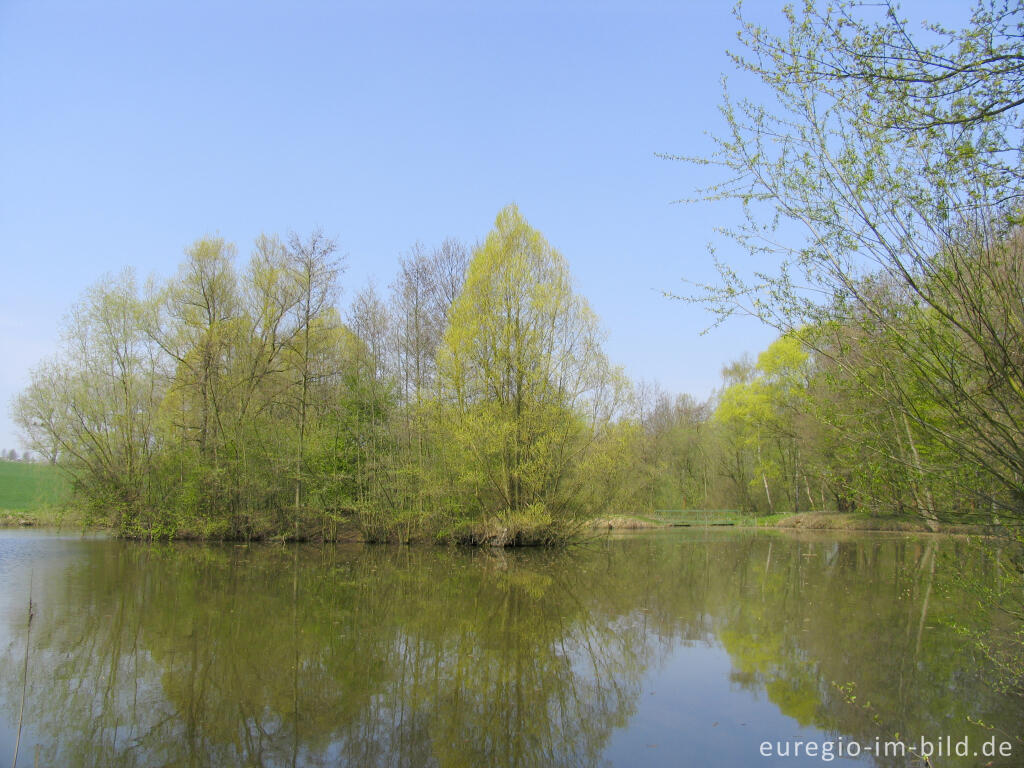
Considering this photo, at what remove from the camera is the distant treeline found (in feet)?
63.7

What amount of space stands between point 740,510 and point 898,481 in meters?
38.2

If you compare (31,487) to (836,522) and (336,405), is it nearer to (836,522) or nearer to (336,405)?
(336,405)

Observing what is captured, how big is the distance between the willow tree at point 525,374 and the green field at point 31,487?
15260 mm

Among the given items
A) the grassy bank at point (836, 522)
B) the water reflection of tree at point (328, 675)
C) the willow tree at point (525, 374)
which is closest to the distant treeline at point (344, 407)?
the willow tree at point (525, 374)

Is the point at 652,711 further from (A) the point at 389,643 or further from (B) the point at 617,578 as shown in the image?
(B) the point at 617,578

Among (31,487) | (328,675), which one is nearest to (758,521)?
(328,675)

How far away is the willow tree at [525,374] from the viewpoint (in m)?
19.1

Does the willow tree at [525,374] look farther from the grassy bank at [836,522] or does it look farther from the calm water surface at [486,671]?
the grassy bank at [836,522]

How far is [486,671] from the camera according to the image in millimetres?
6664

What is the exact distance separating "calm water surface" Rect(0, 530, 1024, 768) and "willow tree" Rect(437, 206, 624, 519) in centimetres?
609

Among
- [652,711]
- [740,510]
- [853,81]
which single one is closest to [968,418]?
[853,81]

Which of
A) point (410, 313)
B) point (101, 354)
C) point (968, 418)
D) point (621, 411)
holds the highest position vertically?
point (410, 313)

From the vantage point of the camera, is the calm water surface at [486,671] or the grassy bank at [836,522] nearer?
the calm water surface at [486,671]

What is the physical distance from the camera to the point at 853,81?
3912mm
